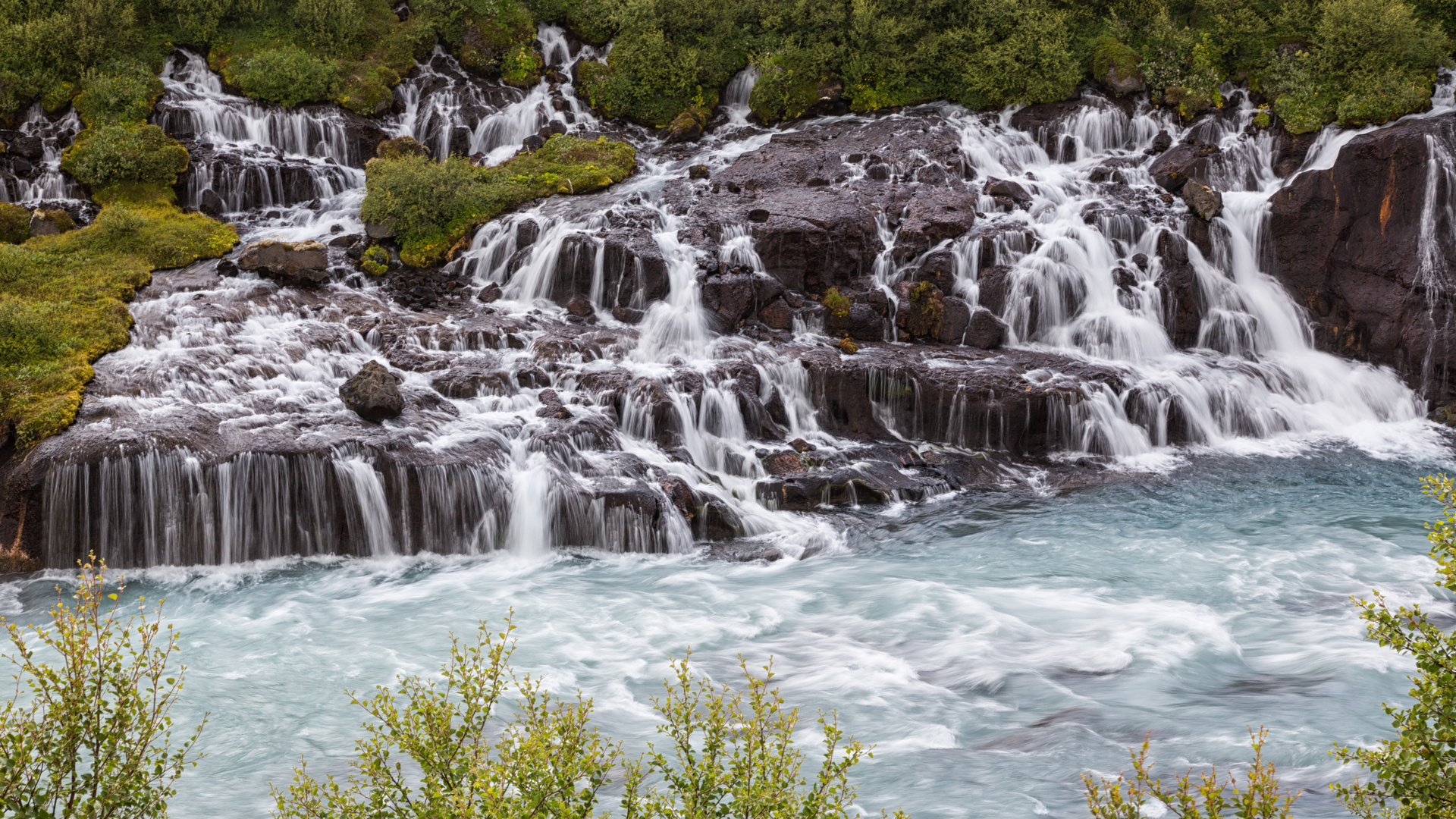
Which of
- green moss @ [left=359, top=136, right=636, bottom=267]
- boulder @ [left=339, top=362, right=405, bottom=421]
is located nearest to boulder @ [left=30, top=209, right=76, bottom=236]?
green moss @ [left=359, top=136, right=636, bottom=267]

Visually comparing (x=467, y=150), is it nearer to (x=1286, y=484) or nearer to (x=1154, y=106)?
(x=1154, y=106)

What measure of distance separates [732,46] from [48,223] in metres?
18.3

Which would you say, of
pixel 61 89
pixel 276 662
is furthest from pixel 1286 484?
pixel 61 89

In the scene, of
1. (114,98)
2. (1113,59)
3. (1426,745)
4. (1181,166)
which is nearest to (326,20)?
(114,98)

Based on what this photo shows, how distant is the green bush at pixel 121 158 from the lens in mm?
22891

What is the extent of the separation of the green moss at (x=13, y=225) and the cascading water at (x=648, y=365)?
375cm

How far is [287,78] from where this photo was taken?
26.3m

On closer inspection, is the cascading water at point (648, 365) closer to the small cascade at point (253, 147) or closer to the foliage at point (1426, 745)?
Result: the small cascade at point (253, 147)

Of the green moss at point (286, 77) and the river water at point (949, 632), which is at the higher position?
the green moss at point (286, 77)

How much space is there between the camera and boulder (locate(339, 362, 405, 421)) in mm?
15406

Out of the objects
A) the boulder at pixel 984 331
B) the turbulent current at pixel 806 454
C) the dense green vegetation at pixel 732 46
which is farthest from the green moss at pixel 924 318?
the dense green vegetation at pixel 732 46

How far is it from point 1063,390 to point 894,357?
10.4 feet

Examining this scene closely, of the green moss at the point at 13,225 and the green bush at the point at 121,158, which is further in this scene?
the green bush at the point at 121,158

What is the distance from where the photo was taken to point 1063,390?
58.7 ft
